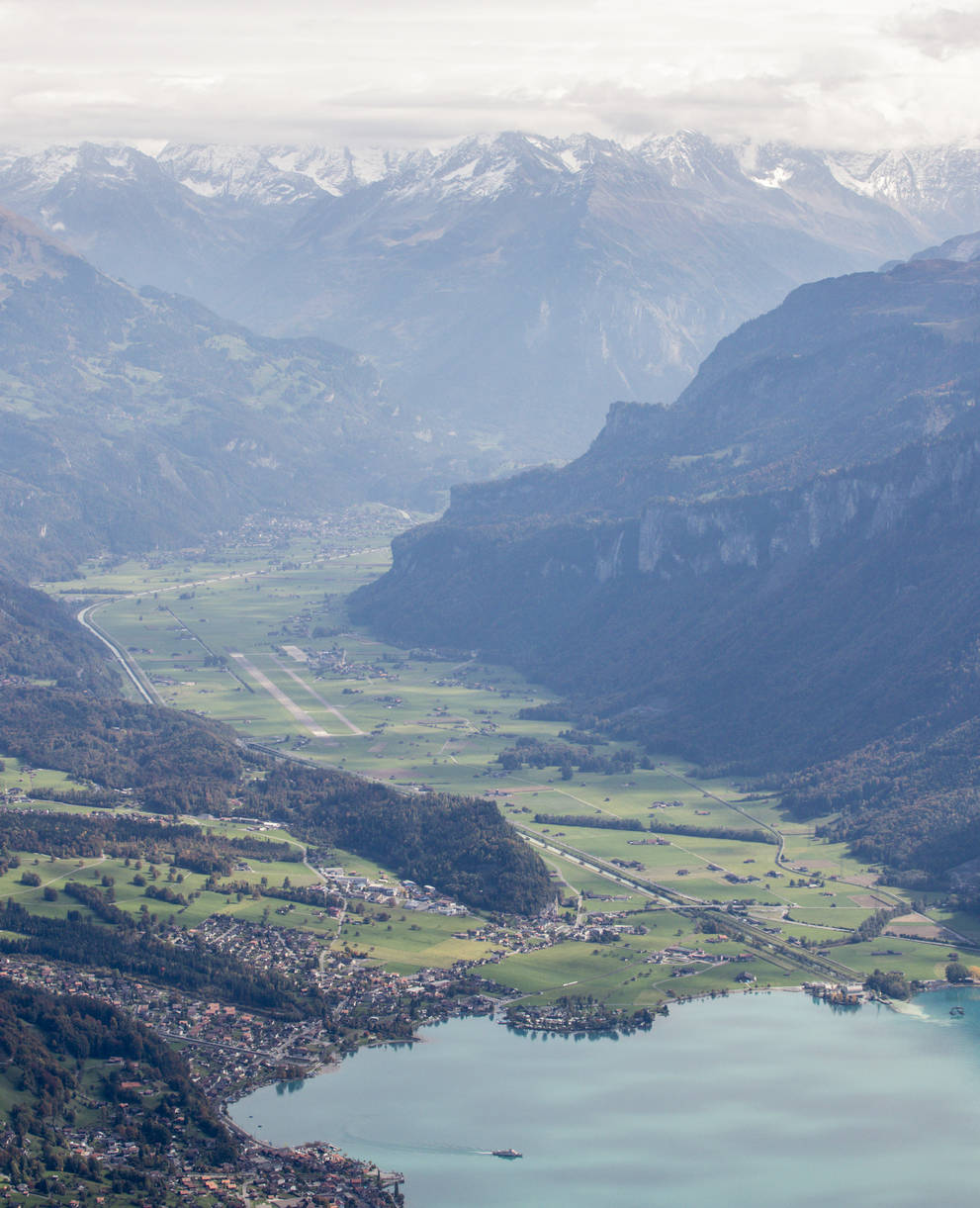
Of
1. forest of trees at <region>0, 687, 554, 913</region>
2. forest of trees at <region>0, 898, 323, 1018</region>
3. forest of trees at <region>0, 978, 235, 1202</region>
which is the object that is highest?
forest of trees at <region>0, 687, 554, 913</region>

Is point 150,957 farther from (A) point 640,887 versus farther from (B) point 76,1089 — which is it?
(A) point 640,887

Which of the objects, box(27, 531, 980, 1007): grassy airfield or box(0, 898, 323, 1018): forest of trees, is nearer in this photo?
box(0, 898, 323, 1018): forest of trees

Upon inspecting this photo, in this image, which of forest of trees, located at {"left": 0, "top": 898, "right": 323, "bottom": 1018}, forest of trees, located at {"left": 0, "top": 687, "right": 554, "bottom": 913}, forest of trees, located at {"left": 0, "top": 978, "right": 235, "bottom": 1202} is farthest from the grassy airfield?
forest of trees, located at {"left": 0, "top": 978, "right": 235, "bottom": 1202}

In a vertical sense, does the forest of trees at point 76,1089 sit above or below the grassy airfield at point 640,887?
below

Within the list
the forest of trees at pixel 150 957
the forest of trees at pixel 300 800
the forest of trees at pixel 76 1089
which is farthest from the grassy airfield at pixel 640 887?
the forest of trees at pixel 76 1089

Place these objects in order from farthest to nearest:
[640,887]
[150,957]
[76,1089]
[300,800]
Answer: [300,800]
[640,887]
[150,957]
[76,1089]

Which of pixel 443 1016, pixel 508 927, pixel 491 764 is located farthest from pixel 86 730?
pixel 443 1016

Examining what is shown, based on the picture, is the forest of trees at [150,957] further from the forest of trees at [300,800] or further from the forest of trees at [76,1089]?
the forest of trees at [300,800]

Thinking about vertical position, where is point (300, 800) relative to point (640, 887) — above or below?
above

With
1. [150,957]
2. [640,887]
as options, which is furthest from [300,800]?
[150,957]

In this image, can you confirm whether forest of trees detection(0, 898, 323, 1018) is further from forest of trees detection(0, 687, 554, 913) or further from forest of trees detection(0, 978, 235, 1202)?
forest of trees detection(0, 687, 554, 913)

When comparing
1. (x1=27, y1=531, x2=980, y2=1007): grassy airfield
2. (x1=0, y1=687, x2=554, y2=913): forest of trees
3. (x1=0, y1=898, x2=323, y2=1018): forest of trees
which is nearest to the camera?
(x1=0, y1=898, x2=323, y2=1018): forest of trees

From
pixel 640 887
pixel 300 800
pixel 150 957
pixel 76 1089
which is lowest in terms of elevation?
pixel 76 1089
